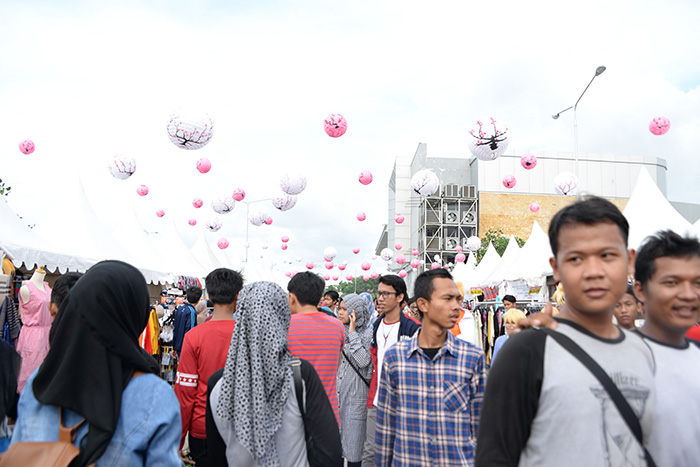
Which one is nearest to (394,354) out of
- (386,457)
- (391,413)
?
(391,413)

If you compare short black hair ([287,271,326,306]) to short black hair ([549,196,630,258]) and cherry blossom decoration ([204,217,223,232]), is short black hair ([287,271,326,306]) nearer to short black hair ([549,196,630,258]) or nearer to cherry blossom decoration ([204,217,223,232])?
short black hair ([549,196,630,258])

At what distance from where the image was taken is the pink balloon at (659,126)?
12375mm

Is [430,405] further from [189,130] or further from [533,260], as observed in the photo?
[533,260]

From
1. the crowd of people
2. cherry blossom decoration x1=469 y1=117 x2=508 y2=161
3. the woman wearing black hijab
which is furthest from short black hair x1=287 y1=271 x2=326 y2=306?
cherry blossom decoration x1=469 y1=117 x2=508 y2=161

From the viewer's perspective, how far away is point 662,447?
5.88ft

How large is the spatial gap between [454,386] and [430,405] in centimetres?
18

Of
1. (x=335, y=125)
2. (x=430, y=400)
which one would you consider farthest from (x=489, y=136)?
(x=430, y=400)

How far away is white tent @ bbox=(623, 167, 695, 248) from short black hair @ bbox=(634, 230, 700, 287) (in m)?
8.46

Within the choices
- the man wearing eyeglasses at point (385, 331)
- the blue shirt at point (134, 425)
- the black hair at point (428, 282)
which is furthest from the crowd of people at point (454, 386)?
the man wearing eyeglasses at point (385, 331)

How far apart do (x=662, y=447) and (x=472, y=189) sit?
53604 mm

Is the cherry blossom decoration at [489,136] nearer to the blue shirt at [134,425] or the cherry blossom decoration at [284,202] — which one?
the cherry blossom decoration at [284,202]

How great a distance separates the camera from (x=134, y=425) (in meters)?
1.79

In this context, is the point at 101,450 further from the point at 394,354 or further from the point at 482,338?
the point at 482,338

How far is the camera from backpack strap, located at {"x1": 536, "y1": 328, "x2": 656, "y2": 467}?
5.21 ft
